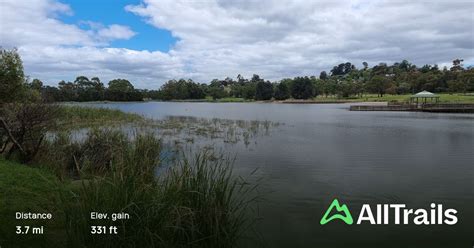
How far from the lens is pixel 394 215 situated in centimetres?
966

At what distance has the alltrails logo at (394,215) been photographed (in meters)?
9.12

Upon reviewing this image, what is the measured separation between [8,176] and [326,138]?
2108cm

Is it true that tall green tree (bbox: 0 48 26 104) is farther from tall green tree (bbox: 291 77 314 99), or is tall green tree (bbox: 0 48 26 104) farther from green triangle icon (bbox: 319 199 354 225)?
tall green tree (bbox: 291 77 314 99)

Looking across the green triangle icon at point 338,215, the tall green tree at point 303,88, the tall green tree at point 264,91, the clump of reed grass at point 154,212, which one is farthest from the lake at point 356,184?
the tall green tree at point 264,91

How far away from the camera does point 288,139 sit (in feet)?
82.7

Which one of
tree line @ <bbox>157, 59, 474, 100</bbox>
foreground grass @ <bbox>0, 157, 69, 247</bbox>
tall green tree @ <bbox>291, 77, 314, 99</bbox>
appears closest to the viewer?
foreground grass @ <bbox>0, 157, 69, 247</bbox>

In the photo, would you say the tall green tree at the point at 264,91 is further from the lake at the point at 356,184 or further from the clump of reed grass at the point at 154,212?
the clump of reed grass at the point at 154,212

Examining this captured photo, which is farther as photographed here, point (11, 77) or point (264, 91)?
point (264, 91)

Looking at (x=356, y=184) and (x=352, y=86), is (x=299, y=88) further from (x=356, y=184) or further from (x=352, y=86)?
(x=356, y=184)

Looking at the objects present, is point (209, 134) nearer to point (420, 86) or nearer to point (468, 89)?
point (468, 89)

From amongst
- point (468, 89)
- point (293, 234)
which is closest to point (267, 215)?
point (293, 234)

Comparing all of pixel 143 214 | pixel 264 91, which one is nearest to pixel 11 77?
pixel 143 214

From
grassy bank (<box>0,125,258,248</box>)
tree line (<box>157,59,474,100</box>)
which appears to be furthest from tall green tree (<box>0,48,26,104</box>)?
tree line (<box>157,59,474,100</box>)

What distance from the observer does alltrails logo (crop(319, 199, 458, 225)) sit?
9124mm
